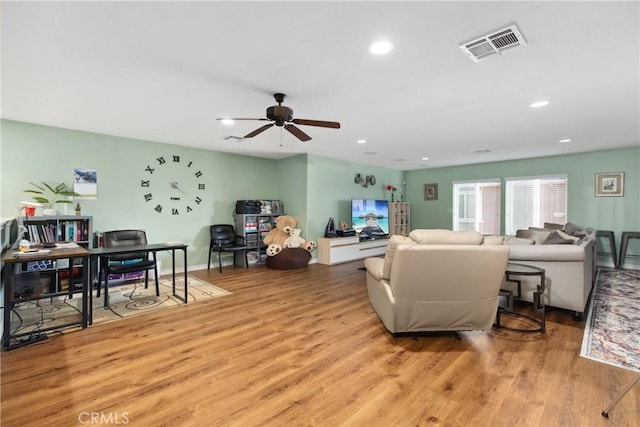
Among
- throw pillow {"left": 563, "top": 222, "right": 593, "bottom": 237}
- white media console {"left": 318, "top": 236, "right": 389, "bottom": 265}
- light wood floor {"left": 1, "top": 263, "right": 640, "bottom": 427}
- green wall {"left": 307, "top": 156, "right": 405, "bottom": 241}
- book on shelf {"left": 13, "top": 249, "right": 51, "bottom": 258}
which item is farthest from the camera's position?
green wall {"left": 307, "top": 156, "right": 405, "bottom": 241}

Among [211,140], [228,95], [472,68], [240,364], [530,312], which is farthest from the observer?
[211,140]

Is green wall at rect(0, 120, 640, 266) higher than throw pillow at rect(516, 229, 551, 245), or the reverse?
green wall at rect(0, 120, 640, 266)

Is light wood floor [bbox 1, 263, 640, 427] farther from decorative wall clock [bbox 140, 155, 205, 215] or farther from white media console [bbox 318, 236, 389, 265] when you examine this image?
white media console [bbox 318, 236, 389, 265]

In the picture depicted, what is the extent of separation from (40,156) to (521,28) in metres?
5.74

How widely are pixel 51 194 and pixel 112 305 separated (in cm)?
206

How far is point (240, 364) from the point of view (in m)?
2.26

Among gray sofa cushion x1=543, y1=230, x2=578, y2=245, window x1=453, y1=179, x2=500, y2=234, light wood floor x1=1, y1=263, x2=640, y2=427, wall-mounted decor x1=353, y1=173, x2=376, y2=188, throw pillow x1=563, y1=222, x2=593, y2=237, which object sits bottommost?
light wood floor x1=1, y1=263, x2=640, y2=427

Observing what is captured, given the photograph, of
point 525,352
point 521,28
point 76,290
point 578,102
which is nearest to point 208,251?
point 76,290

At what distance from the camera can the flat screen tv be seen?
712 centimetres

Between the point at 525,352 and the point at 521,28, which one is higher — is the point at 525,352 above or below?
below

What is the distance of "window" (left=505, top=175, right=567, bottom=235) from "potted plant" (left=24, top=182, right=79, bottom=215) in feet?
28.7

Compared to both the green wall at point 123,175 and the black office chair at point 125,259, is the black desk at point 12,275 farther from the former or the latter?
the green wall at point 123,175

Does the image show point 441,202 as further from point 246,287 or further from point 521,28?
point 521,28

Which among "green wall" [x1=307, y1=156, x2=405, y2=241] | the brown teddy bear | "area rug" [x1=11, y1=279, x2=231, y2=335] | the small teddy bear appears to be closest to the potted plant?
"area rug" [x1=11, y1=279, x2=231, y2=335]
